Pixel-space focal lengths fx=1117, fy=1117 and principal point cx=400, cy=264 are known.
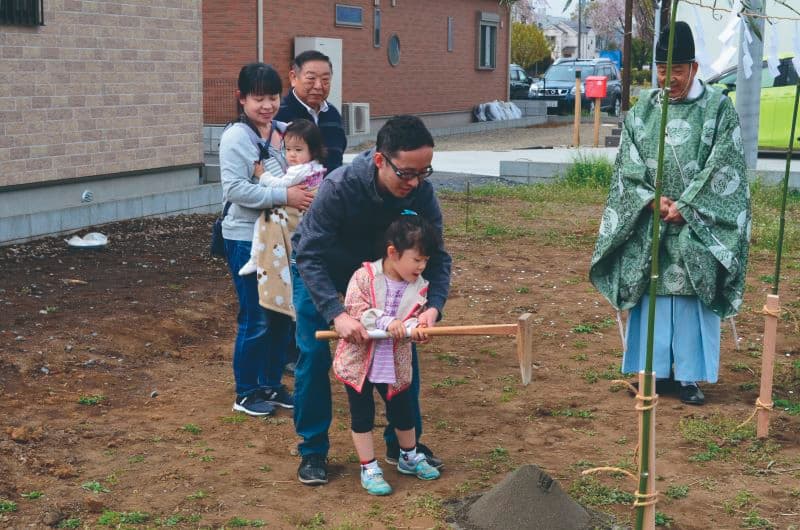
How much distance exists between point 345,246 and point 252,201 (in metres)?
0.98

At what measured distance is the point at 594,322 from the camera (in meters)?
7.44

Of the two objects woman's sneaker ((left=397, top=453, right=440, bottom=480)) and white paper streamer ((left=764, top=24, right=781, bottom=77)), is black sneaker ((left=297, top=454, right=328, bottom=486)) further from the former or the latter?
white paper streamer ((left=764, top=24, right=781, bottom=77))

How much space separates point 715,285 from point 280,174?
7.32 ft

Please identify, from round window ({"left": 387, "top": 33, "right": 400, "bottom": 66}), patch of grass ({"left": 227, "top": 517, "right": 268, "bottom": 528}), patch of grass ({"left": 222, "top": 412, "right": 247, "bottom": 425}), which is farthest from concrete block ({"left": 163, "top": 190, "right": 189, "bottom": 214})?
round window ({"left": 387, "top": 33, "right": 400, "bottom": 66})

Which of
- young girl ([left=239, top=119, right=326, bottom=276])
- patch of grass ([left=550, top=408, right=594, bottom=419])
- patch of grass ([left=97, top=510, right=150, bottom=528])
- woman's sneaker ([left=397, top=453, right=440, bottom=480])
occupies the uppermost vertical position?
young girl ([left=239, top=119, right=326, bottom=276])

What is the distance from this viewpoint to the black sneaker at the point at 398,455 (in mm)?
4676

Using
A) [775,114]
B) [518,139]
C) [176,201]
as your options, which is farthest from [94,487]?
[518,139]

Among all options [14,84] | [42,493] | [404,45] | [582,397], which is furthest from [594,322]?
[404,45]

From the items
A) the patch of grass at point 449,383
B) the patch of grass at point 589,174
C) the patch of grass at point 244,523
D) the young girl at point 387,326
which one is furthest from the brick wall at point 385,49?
the patch of grass at point 244,523

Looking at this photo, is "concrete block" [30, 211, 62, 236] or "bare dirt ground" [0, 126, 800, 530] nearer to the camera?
"bare dirt ground" [0, 126, 800, 530]

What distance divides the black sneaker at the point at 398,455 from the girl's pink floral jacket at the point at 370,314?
0.44 metres

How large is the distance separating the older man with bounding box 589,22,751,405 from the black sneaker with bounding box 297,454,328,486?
1.98m

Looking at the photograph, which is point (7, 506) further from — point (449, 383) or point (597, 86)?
point (597, 86)

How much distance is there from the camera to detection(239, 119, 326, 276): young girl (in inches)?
207
